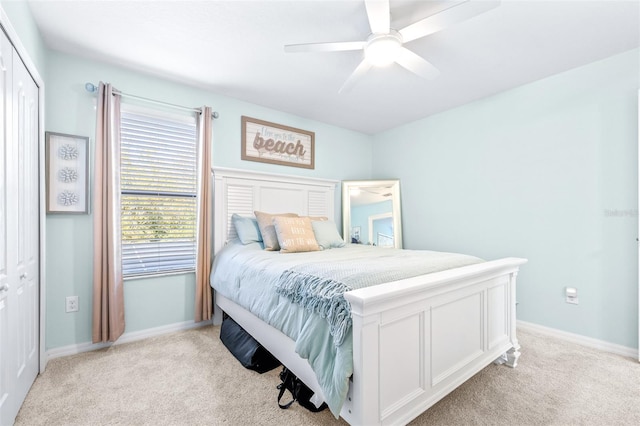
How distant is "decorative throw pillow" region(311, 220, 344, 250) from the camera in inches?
117

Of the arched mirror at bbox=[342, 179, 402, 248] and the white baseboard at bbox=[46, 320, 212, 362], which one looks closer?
the white baseboard at bbox=[46, 320, 212, 362]

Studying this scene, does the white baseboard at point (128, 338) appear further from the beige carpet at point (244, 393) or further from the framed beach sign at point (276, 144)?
the framed beach sign at point (276, 144)

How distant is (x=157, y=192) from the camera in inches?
107

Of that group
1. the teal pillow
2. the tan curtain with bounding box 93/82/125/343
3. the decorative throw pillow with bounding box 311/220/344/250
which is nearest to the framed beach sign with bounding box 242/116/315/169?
the teal pillow

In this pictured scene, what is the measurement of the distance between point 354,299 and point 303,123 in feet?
9.93

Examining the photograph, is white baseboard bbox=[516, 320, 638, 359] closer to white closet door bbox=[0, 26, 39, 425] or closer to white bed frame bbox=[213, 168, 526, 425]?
Answer: white bed frame bbox=[213, 168, 526, 425]

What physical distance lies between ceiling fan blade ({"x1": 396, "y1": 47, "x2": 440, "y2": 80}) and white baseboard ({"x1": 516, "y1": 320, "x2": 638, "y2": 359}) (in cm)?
250

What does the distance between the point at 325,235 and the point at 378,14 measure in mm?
1987

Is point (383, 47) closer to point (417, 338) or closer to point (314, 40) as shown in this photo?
point (314, 40)

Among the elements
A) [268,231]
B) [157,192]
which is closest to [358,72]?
[268,231]

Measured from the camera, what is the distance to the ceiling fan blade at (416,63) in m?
1.92

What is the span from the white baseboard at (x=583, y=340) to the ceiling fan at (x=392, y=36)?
98.3 inches

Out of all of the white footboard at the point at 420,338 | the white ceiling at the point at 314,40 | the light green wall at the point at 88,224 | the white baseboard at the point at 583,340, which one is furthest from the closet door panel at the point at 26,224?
the white baseboard at the point at 583,340

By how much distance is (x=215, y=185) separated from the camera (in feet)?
9.70
